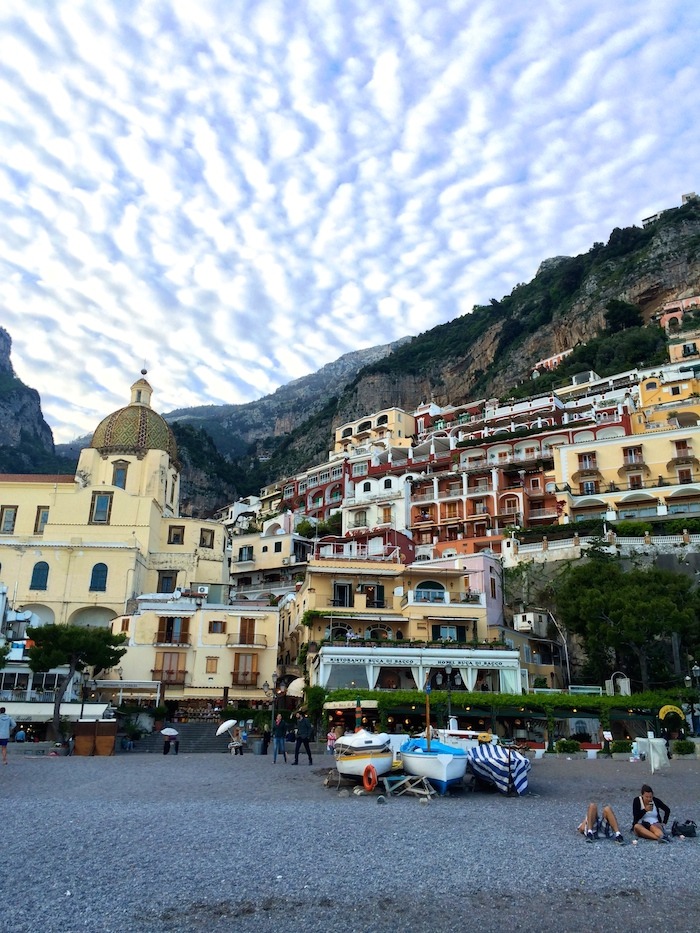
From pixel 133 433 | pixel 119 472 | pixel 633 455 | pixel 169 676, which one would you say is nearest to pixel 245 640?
pixel 169 676

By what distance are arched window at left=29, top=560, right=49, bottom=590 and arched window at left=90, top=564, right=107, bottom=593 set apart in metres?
2.94

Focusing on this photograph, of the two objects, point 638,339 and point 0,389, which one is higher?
point 0,389

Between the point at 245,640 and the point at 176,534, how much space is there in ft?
52.0

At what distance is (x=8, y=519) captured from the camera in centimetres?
5238

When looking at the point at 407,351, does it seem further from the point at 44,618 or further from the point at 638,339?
the point at 44,618

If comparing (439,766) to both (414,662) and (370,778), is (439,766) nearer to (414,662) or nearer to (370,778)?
(370,778)

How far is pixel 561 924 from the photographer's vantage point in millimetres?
7527

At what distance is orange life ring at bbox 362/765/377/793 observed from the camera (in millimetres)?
17188

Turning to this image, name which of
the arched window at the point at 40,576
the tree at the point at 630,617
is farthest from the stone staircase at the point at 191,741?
the arched window at the point at 40,576

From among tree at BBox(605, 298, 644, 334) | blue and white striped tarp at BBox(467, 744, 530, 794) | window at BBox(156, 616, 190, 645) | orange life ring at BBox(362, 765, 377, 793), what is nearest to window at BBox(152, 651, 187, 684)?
window at BBox(156, 616, 190, 645)

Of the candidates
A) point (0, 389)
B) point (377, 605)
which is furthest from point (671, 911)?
point (0, 389)

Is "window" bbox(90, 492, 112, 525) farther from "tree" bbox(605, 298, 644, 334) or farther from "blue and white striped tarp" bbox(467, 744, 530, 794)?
"tree" bbox(605, 298, 644, 334)

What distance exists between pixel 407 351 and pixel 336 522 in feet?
236

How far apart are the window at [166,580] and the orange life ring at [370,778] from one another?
122 feet
